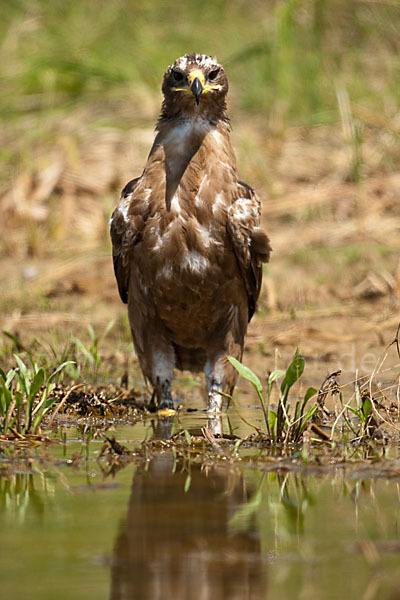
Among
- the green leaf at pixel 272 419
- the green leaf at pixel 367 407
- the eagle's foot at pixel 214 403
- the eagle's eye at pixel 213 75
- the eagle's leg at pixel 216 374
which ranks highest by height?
the eagle's eye at pixel 213 75

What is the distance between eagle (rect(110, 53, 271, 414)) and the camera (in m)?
5.73

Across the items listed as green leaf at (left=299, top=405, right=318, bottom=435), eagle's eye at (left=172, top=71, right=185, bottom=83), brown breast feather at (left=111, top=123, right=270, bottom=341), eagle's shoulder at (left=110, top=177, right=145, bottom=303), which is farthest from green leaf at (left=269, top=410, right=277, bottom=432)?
eagle's eye at (left=172, top=71, right=185, bottom=83)

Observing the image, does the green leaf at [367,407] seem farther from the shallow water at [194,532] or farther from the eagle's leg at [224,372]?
the eagle's leg at [224,372]

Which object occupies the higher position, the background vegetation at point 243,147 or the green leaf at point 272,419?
the background vegetation at point 243,147

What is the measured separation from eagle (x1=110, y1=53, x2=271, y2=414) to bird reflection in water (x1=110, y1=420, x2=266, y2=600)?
1.96 m

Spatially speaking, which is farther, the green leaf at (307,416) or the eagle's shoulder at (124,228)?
the eagle's shoulder at (124,228)

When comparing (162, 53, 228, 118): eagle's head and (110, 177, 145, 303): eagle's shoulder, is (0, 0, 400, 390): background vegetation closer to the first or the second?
(110, 177, 145, 303): eagle's shoulder

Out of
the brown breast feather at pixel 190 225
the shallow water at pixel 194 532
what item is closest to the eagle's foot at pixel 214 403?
the brown breast feather at pixel 190 225

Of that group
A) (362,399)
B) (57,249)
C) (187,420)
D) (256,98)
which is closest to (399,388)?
(362,399)

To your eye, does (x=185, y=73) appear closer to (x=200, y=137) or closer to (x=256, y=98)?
(x=200, y=137)

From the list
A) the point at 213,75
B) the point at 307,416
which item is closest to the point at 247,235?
the point at 213,75

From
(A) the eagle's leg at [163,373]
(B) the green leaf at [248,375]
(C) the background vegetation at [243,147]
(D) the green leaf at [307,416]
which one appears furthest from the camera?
(C) the background vegetation at [243,147]

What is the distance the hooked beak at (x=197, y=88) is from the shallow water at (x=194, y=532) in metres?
2.21

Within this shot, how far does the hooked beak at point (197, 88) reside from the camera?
5.60m
